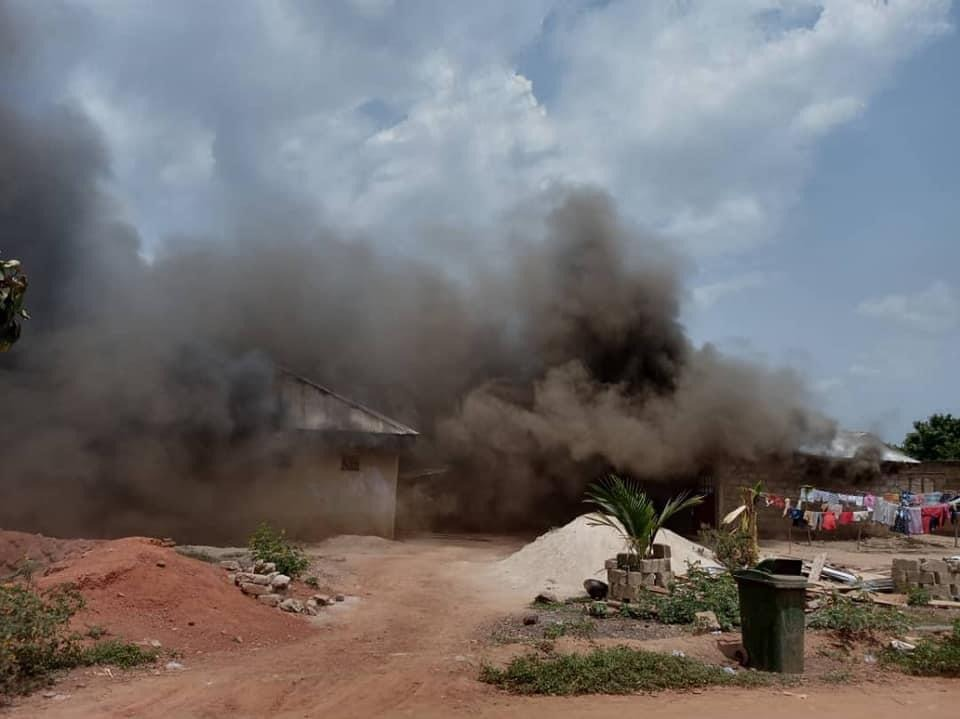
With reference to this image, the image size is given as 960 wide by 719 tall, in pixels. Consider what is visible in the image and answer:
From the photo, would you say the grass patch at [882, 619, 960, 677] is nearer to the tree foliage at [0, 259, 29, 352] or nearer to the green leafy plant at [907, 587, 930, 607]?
the green leafy plant at [907, 587, 930, 607]

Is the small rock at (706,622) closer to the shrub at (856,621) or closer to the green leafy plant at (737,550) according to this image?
the shrub at (856,621)

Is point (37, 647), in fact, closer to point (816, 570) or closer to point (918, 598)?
point (816, 570)

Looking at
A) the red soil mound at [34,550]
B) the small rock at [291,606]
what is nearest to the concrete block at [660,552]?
the small rock at [291,606]

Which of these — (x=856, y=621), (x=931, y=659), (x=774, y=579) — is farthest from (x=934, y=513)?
(x=774, y=579)

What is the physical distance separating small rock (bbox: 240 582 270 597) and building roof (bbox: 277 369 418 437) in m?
8.91

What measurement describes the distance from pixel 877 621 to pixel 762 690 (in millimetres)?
3074

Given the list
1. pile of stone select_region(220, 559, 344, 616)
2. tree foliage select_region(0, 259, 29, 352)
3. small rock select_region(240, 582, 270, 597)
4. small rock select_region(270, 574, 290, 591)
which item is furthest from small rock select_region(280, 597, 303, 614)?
tree foliage select_region(0, 259, 29, 352)

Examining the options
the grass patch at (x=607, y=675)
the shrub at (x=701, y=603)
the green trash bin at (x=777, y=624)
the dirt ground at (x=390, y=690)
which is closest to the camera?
the dirt ground at (x=390, y=690)

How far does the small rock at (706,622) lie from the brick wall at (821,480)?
12593 mm

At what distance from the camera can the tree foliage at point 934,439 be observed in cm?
3847

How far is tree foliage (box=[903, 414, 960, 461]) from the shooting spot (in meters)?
38.5

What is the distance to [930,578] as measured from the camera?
11.6 meters

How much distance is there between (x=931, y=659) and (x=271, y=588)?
8.07 metres

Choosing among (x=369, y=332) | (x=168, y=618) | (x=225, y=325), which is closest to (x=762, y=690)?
(x=168, y=618)
